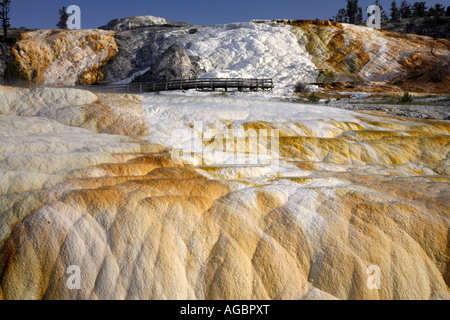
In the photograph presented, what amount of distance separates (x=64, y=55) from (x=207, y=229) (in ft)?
132

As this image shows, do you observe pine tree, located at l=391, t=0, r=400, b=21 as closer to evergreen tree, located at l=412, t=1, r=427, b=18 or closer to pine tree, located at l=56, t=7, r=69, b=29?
evergreen tree, located at l=412, t=1, r=427, b=18

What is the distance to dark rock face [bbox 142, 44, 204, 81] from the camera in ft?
113

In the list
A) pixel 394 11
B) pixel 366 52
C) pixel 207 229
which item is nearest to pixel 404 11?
pixel 394 11

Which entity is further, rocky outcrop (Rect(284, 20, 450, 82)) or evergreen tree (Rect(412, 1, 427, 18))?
evergreen tree (Rect(412, 1, 427, 18))

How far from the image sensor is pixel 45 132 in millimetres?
9500

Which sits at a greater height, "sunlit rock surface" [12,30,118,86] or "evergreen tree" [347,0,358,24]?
"evergreen tree" [347,0,358,24]

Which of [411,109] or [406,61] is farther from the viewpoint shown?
[406,61]

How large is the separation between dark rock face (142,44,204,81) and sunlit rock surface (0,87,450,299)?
27.6m

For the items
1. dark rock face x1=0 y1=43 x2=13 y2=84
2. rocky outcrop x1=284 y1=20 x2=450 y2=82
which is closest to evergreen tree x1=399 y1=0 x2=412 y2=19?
rocky outcrop x1=284 y1=20 x2=450 y2=82

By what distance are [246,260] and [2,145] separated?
5.67 metres

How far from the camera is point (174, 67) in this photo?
1366 inches

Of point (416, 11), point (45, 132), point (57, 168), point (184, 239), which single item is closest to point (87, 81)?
point (45, 132)

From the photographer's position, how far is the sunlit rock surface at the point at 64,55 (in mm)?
38062

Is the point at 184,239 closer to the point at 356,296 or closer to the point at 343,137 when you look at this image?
the point at 356,296
